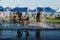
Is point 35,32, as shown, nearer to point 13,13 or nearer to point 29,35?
point 29,35

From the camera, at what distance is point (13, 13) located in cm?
532

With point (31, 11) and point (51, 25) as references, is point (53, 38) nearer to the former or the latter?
point (51, 25)

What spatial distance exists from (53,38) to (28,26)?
40.8 inches

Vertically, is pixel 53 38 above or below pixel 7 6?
below

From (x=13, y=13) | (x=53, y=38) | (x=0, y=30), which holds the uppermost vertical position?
(x=13, y=13)

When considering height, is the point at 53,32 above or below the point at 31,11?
below

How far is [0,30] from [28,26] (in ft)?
3.23

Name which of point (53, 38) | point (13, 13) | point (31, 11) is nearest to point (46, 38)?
point (53, 38)

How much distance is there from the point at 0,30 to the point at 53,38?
1.91 m

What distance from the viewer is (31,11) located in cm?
528

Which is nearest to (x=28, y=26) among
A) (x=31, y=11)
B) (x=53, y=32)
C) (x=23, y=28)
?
(x=23, y=28)

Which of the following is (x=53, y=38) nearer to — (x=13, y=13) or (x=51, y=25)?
(x=51, y=25)

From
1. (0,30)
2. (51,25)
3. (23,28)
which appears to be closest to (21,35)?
(23,28)

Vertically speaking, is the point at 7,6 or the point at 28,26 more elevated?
the point at 7,6
